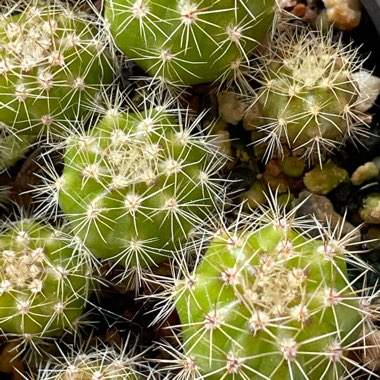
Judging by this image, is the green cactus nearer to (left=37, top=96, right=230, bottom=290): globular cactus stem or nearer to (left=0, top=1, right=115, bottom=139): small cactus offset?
(left=37, top=96, right=230, bottom=290): globular cactus stem

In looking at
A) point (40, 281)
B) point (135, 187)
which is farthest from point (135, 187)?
point (40, 281)

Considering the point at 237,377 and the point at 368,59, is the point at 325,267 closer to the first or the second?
the point at 237,377

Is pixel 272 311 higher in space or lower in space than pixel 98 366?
higher

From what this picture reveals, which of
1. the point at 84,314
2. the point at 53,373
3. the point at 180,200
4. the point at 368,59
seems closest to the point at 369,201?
the point at 368,59

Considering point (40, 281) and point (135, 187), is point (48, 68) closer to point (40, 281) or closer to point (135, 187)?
point (135, 187)

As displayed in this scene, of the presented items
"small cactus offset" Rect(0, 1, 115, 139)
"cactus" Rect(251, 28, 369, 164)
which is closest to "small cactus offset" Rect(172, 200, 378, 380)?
"cactus" Rect(251, 28, 369, 164)

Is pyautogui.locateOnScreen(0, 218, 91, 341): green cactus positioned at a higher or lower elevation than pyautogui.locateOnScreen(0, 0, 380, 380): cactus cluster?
lower

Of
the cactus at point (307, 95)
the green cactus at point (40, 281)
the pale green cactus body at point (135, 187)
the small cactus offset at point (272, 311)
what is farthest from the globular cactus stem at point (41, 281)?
the cactus at point (307, 95)

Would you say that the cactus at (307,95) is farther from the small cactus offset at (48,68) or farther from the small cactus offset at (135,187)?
the small cactus offset at (48,68)
